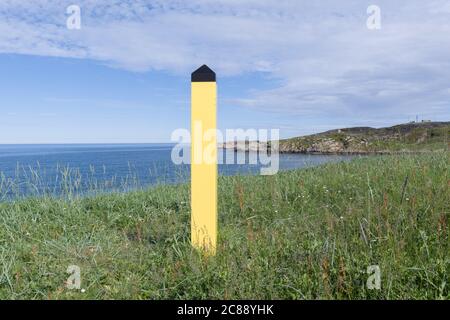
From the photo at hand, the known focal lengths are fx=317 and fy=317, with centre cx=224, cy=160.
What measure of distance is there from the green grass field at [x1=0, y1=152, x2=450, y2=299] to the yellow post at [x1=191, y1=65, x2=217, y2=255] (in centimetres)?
21

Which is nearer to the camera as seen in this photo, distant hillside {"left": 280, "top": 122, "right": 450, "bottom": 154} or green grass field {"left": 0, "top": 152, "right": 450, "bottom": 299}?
green grass field {"left": 0, "top": 152, "right": 450, "bottom": 299}

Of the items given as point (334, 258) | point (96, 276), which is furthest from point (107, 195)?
point (334, 258)

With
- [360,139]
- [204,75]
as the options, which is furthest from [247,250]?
[360,139]

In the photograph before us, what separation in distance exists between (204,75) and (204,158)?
83cm

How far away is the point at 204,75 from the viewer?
3152 millimetres

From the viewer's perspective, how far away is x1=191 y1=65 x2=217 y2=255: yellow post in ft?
10.4

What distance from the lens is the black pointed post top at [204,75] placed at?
3148mm

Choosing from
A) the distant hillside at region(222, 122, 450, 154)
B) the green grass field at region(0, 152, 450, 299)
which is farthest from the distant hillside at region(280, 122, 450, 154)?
the green grass field at region(0, 152, 450, 299)

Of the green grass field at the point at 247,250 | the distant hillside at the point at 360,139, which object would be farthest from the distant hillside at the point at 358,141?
the green grass field at the point at 247,250

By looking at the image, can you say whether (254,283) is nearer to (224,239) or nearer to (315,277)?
(315,277)

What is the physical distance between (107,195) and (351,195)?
14.7ft

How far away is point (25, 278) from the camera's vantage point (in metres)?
3.04

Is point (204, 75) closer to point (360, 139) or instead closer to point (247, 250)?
point (247, 250)

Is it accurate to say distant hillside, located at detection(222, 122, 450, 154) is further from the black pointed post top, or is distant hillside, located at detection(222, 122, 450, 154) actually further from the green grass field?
the black pointed post top
